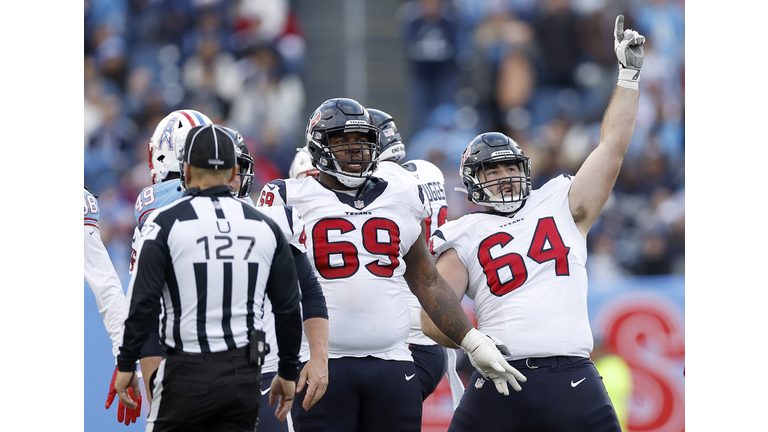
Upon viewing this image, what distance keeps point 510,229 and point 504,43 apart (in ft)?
27.4

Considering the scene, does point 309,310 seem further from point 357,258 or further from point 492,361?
point 492,361

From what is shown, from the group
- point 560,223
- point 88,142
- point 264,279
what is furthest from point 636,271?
point 264,279

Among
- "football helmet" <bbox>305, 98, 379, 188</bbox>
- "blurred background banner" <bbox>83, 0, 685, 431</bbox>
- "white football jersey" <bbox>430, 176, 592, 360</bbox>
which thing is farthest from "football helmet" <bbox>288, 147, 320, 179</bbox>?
"blurred background banner" <bbox>83, 0, 685, 431</bbox>

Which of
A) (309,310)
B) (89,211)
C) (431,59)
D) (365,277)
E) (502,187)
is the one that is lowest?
(309,310)

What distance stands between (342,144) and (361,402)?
4.26ft

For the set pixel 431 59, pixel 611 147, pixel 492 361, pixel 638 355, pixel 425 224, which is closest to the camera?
pixel 492 361

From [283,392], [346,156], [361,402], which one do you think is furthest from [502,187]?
[283,392]

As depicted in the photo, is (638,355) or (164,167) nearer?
(164,167)

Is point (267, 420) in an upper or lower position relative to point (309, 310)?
lower

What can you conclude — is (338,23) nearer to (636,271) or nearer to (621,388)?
(636,271)

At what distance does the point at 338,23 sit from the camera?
12773 millimetres

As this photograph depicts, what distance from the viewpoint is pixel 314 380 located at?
3676mm

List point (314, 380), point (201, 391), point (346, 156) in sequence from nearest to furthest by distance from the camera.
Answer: point (201, 391), point (314, 380), point (346, 156)

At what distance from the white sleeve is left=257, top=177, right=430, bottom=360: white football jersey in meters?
1.00
